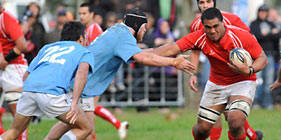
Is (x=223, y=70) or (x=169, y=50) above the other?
(x=169, y=50)

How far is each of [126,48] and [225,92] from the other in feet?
5.82

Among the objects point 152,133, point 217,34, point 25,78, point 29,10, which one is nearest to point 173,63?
point 217,34

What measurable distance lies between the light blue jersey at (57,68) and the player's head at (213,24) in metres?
1.56

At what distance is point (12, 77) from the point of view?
372 inches

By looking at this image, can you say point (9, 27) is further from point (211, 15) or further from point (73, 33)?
point (211, 15)

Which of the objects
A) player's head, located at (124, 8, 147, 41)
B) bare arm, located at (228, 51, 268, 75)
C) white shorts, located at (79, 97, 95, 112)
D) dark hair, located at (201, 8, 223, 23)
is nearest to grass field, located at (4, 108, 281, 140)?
white shorts, located at (79, 97, 95, 112)

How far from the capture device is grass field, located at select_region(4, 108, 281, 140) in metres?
10.3

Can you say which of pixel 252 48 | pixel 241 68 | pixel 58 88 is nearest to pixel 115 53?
pixel 58 88

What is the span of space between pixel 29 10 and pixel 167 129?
4.22 meters

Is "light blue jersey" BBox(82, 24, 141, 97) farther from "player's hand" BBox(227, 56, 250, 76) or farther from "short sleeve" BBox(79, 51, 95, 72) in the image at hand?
"player's hand" BBox(227, 56, 250, 76)

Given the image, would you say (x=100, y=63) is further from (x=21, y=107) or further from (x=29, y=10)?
(x=29, y=10)

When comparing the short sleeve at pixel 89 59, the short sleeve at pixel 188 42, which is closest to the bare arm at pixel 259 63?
the short sleeve at pixel 188 42

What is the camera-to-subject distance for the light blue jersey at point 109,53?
721cm

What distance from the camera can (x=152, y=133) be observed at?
35.1 ft
